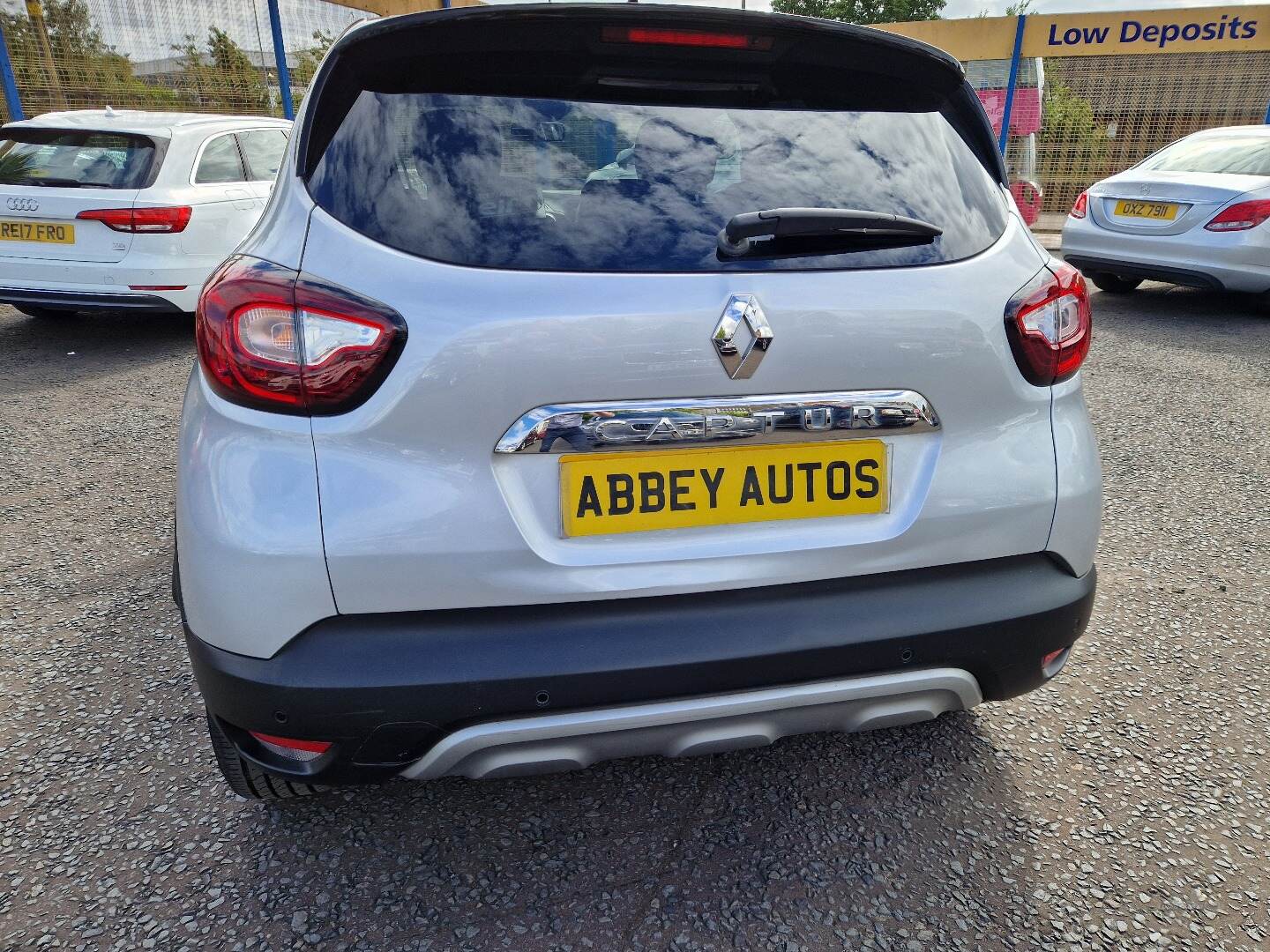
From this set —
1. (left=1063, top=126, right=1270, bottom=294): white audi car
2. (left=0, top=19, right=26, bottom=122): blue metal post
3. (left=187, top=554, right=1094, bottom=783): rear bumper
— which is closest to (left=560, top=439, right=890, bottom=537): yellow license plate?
(left=187, top=554, right=1094, bottom=783): rear bumper

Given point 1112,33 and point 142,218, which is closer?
point 142,218

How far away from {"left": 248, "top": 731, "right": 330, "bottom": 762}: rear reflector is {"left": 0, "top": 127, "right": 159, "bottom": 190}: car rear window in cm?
544

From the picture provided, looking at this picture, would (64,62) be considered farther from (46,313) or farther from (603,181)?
(603,181)

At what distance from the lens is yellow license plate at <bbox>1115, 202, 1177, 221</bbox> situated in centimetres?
704

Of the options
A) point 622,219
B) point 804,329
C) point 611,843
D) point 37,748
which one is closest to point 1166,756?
point 611,843

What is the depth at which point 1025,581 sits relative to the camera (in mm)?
1718

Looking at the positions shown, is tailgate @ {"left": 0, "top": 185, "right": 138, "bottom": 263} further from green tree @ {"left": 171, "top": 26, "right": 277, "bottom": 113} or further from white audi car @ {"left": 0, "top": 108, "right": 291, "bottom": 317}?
green tree @ {"left": 171, "top": 26, "right": 277, "bottom": 113}

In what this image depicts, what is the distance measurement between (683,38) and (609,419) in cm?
74

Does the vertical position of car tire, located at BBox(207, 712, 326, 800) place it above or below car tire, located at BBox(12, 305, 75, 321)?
above

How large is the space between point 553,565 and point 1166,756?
1679mm

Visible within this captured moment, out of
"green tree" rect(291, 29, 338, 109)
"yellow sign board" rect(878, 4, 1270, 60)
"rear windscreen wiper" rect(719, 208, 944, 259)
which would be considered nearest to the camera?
"rear windscreen wiper" rect(719, 208, 944, 259)

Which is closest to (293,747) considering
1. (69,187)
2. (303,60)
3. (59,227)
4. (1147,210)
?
(59,227)

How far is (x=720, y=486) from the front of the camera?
154cm

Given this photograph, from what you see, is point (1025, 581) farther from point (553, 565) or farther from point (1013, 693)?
point (553, 565)
